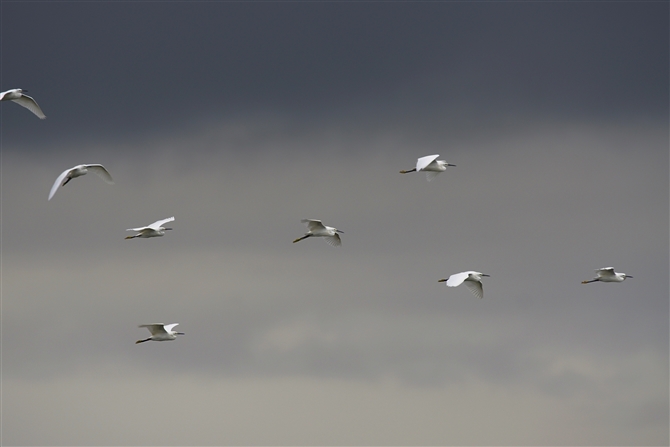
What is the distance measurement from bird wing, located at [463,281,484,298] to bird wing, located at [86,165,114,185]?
23086 millimetres

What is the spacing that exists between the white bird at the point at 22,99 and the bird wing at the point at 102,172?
4.40m

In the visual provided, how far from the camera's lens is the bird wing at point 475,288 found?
8978 centimetres

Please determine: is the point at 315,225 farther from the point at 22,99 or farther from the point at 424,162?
the point at 22,99

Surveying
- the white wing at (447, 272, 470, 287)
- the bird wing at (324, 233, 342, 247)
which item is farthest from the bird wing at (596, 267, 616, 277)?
the bird wing at (324, 233, 342, 247)

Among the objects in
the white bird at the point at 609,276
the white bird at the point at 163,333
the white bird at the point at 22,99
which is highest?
the white bird at the point at 22,99

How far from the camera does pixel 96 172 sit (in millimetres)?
88062

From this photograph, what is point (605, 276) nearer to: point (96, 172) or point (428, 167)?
point (428, 167)

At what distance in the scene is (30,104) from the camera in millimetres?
88250

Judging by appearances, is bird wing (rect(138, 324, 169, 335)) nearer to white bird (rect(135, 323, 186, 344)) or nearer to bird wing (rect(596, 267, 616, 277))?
white bird (rect(135, 323, 186, 344))

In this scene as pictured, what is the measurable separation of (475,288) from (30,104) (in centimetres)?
2993

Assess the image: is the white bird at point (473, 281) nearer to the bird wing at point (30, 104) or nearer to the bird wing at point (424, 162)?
the bird wing at point (424, 162)

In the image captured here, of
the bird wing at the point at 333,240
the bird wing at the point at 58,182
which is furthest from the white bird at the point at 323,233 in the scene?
the bird wing at the point at 58,182

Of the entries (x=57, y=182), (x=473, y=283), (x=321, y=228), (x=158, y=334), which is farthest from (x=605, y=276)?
(x=57, y=182)

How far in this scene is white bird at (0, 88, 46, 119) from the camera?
8644 cm
